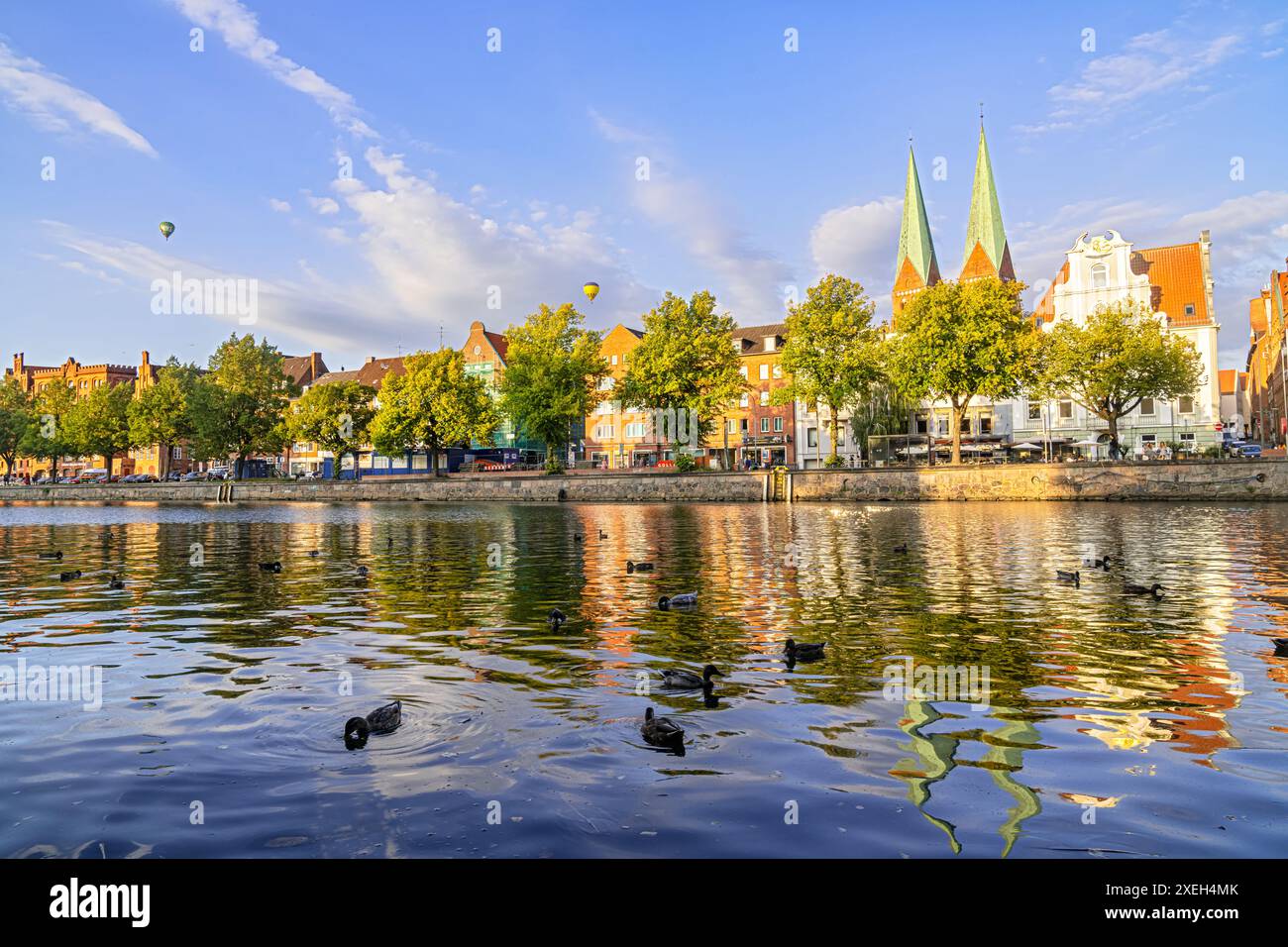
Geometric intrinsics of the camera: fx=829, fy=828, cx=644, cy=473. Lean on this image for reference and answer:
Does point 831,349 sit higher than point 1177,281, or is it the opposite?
point 1177,281

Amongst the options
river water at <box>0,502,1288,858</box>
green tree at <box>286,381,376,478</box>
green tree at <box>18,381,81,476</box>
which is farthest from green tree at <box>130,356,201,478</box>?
river water at <box>0,502,1288,858</box>

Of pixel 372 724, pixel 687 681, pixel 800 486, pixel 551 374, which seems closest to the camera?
pixel 372 724

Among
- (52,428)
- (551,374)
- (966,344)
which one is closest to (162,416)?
(52,428)

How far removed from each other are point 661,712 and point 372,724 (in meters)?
2.89

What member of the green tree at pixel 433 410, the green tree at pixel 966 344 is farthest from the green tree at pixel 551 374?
the green tree at pixel 966 344

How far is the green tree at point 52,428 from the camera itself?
114875 millimetres

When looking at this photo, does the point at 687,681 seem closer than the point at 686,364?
Yes

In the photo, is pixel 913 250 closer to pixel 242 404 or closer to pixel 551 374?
pixel 551 374

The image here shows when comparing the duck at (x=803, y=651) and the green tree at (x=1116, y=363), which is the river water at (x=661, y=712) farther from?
the green tree at (x=1116, y=363)

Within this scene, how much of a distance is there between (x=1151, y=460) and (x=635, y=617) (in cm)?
5352

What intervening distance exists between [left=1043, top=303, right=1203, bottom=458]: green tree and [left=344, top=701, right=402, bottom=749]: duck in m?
67.6

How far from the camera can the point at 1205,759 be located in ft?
22.8

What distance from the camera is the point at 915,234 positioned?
107438 mm
